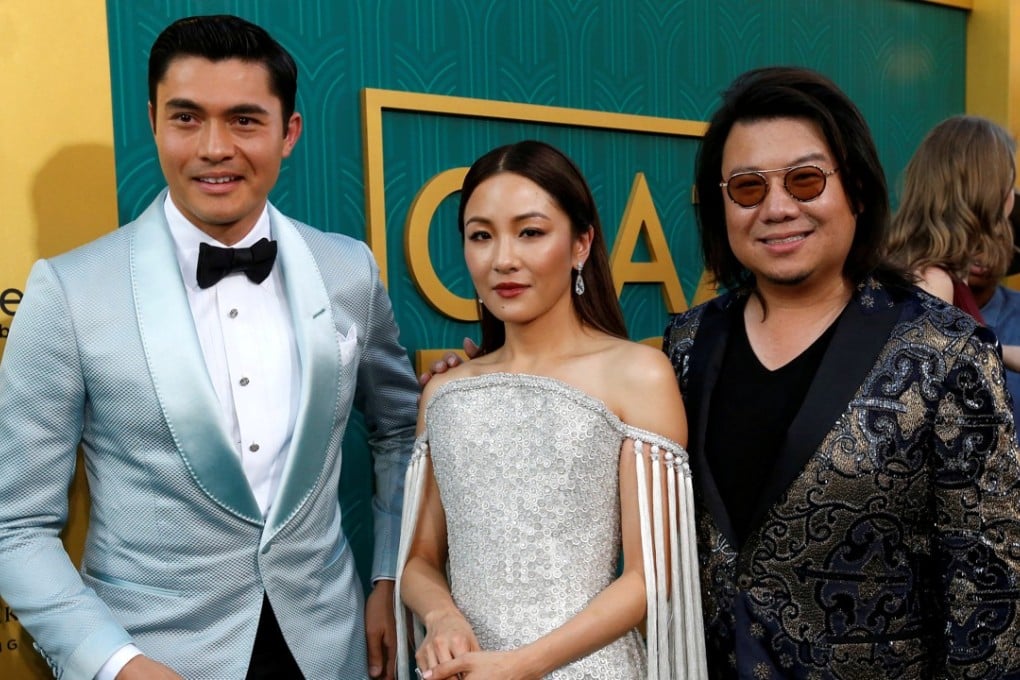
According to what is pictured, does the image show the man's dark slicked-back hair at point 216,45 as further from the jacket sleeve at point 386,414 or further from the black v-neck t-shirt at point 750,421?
the black v-neck t-shirt at point 750,421

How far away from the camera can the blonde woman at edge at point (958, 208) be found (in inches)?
122

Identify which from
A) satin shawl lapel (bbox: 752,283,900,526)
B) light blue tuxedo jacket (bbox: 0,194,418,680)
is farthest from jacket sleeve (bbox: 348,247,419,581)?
satin shawl lapel (bbox: 752,283,900,526)

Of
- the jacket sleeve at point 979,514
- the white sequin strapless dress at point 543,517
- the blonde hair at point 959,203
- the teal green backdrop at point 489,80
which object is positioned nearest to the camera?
the jacket sleeve at point 979,514

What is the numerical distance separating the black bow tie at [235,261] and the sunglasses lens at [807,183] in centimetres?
108

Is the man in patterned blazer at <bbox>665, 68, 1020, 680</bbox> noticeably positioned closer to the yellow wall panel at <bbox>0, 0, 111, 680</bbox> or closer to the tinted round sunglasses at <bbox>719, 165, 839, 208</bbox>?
the tinted round sunglasses at <bbox>719, 165, 839, 208</bbox>

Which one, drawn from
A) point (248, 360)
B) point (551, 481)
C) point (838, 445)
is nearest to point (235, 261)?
point (248, 360)

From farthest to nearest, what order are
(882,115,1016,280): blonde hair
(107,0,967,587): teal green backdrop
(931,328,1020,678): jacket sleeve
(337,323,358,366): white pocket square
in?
(882,115,1016,280): blonde hair, (107,0,967,587): teal green backdrop, (337,323,358,366): white pocket square, (931,328,1020,678): jacket sleeve

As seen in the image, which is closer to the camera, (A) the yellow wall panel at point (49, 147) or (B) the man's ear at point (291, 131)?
(B) the man's ear at point (291, 131)

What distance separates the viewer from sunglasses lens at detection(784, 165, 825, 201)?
211 cm

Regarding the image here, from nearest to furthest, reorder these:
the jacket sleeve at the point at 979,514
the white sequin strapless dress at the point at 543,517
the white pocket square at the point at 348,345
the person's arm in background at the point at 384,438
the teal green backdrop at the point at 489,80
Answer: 1. the jacket sleeve at the point at 979,514
2. the white sequin strapless dress at the point at 543,517
3. the white pocket square at the point at 348,345
4. the person's arm in background at the point at 384,438
5. the teal green backdrop at the point at 489,80

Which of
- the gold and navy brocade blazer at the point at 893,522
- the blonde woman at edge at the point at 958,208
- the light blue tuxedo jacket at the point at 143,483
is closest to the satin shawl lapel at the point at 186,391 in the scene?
the light blue tuxedo jacket at the point at 143,483

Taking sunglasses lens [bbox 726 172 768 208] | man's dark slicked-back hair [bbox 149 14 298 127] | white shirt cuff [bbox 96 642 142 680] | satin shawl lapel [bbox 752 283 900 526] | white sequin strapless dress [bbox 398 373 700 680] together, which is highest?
man's dark slicked-back hair [bbox 149 14 298 127]

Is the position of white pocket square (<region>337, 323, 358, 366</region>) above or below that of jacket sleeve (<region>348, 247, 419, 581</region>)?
above

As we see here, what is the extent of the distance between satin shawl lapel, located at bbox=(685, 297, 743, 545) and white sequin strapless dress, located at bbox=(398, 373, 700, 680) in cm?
9
